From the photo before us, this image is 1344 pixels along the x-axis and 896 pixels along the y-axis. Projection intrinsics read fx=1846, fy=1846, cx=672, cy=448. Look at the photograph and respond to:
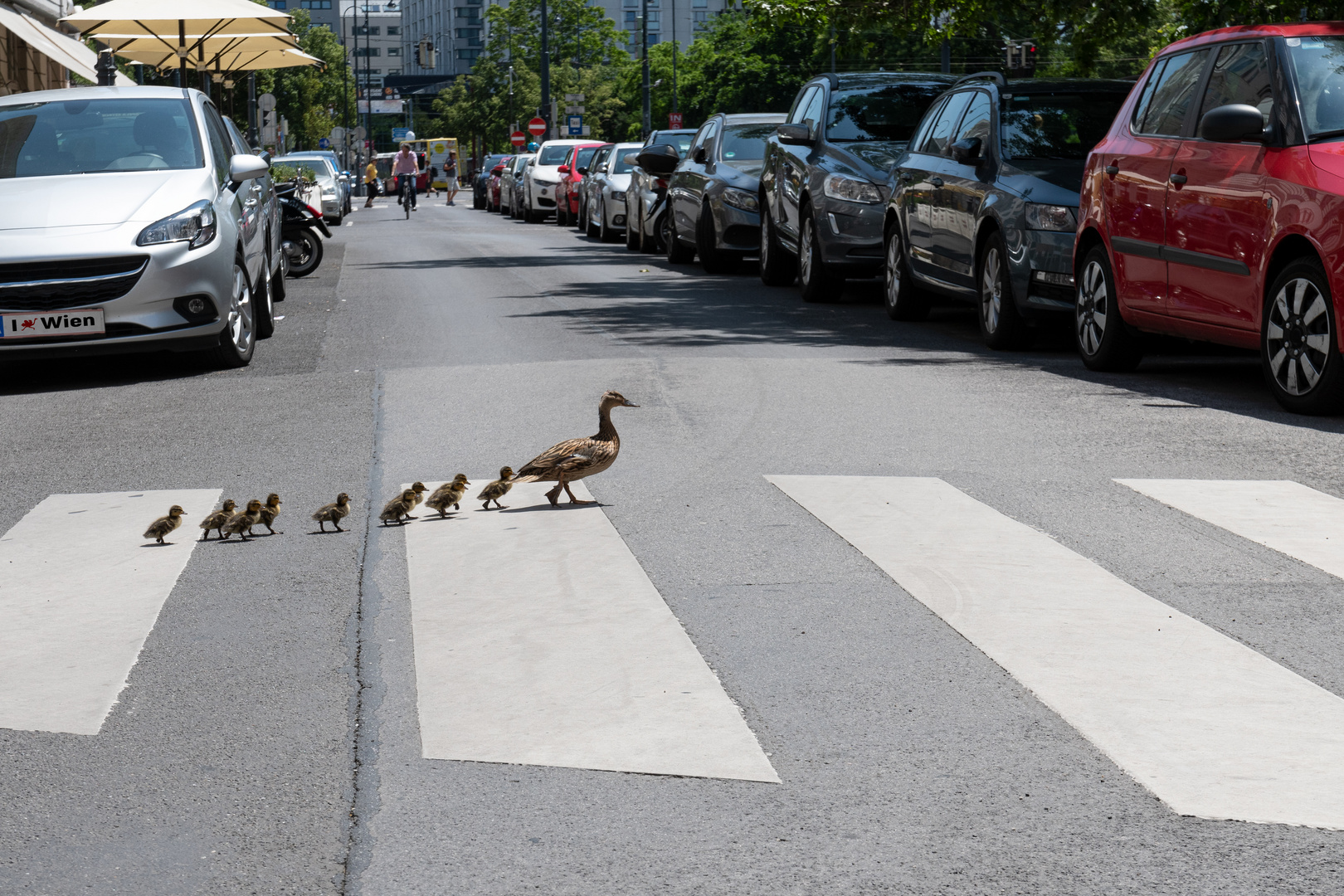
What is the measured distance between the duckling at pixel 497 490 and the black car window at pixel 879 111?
32.8ft

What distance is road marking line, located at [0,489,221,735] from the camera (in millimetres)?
4301

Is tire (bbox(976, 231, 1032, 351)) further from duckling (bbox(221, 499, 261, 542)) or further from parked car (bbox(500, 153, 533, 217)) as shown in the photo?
parked car (bbox(500, 153, 533, 217))

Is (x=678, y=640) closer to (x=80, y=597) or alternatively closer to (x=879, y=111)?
(x=80, y=597)

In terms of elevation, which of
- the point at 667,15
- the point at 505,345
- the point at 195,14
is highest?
the point at 667,15

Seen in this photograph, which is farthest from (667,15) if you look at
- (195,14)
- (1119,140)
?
(1119,140)

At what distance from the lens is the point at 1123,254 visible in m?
10.1

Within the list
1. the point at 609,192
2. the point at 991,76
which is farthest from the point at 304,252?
the point at 991,76

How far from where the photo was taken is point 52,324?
415 inches

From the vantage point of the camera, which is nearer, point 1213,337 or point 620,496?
point 620,496

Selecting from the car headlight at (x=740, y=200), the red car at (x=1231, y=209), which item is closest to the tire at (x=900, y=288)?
the red car at (x=1231, y=209)

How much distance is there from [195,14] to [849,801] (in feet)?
60.2

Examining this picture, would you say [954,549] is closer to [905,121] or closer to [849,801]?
[849,801]

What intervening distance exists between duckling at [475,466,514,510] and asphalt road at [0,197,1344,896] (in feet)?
1.38

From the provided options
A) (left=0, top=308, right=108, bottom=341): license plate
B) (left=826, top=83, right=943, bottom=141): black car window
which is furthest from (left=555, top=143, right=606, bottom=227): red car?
(left=0, top=308, right=108, bottom=341): license plate
